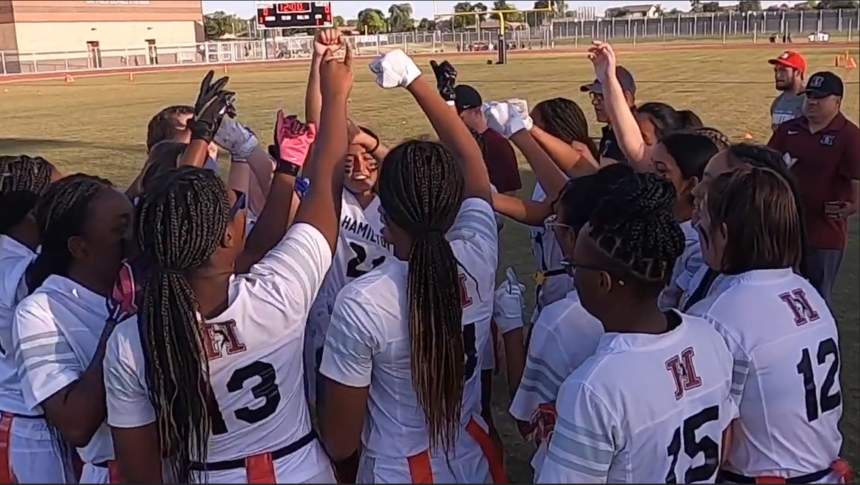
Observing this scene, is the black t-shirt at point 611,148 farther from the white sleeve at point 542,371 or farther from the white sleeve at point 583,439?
the white sleeve at point 583,439

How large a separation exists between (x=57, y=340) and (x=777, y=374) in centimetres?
194

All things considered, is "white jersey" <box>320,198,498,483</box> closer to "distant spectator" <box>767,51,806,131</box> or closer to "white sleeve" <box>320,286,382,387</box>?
"white sleeve" <box>320,286,382,387</box>

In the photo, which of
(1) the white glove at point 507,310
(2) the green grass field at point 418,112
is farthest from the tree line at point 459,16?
(1) the white glove at point 507,310

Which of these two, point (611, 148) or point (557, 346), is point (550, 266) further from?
point (557, 346)

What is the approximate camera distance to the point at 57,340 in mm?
2295

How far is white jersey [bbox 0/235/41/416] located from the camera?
8.53ft

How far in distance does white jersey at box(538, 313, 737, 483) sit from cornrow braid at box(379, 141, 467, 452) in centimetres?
51

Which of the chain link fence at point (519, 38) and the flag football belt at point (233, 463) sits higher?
the chain link fence at point (519, 38)

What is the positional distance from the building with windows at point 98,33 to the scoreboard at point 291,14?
400 centimetres

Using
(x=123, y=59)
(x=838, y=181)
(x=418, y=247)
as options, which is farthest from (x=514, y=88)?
(x=123, y=59)

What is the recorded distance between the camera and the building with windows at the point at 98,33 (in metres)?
39.1

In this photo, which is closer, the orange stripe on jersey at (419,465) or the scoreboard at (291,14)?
the orange stripe on jersey at (419,465)

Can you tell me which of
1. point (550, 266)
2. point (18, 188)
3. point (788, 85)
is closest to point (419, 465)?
point (18, 188)

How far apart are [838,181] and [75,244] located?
495 centimetres
